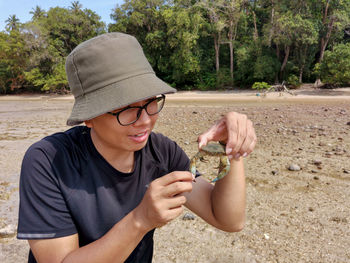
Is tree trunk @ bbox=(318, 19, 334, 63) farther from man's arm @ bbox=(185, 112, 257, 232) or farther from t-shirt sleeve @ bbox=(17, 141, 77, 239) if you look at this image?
t-shirt sleeve @ bbox=(17, 141, 77, 239)

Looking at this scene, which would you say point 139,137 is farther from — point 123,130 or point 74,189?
point 74,189

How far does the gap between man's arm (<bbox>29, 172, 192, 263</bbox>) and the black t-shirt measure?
7cm

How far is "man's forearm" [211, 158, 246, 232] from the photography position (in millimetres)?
1596

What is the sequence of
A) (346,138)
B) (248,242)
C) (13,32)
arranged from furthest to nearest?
(13,32) → (346,138) → (248,242)

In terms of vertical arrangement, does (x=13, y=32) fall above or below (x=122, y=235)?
above

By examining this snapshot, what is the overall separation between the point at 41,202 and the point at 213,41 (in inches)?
1314

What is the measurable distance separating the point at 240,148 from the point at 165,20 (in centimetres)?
3098

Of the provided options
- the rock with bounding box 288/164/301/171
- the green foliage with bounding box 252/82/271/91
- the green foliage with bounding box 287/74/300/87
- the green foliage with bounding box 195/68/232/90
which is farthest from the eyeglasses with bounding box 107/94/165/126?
the green foliage with bounding box 195/68/232/90

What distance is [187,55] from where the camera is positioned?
1161 inches

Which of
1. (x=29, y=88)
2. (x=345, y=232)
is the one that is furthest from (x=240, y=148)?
(x=29, y=88)

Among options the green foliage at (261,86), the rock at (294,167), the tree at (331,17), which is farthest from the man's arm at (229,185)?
the tree at (331,17)

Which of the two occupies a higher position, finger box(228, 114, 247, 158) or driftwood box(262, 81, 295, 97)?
finger box(228, 114, 247, 158)

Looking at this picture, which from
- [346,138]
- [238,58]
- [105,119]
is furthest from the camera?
[238,58]

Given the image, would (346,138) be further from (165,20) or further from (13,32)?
(13,32)
